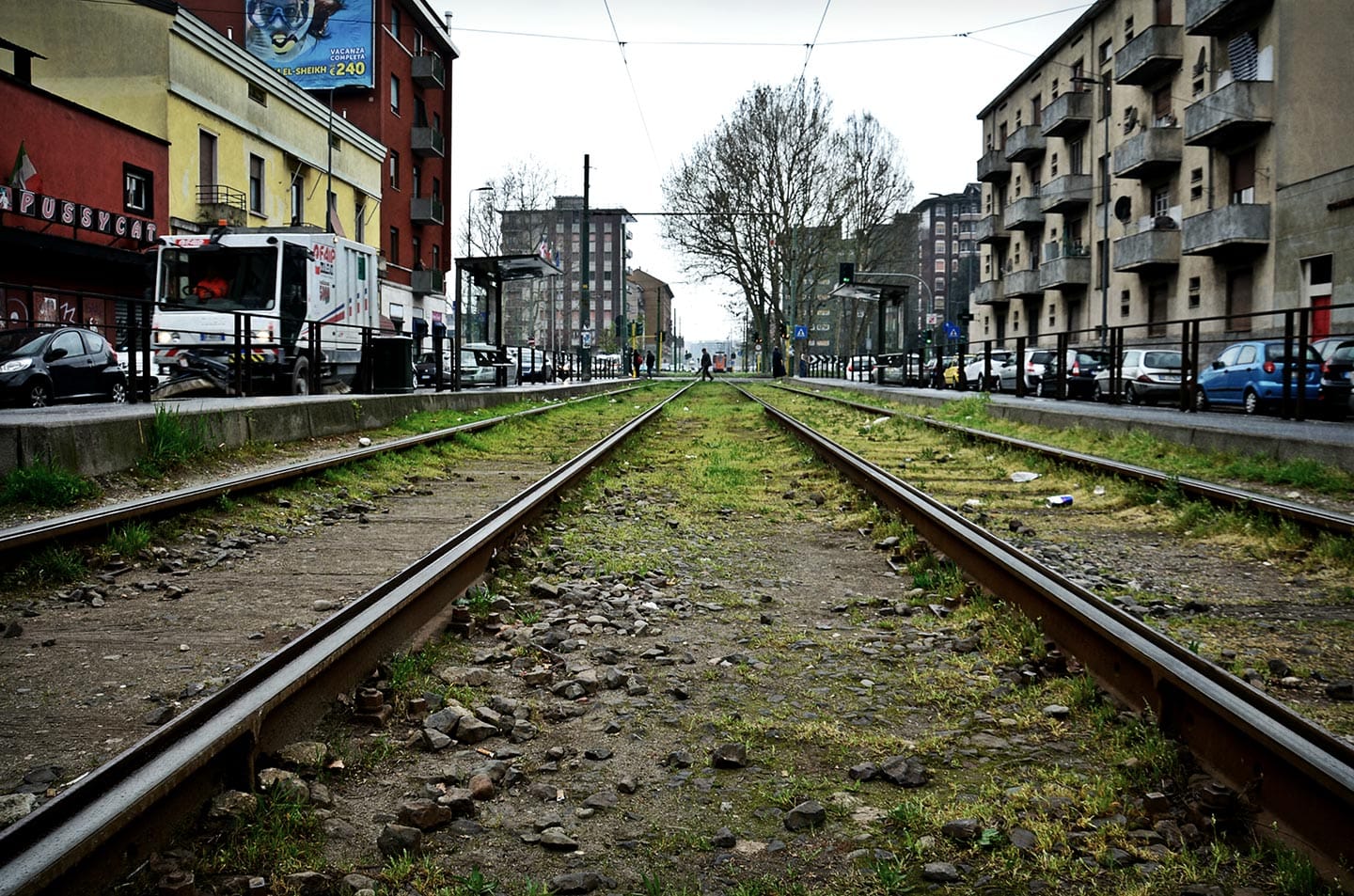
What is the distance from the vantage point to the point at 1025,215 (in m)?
53.9

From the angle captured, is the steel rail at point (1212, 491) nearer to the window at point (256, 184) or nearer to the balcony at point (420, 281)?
the window at point (256, 184)

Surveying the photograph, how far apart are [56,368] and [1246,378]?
1930cm

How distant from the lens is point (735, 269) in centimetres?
6222

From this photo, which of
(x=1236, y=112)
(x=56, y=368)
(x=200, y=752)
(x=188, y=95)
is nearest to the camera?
(x=200, y=752)

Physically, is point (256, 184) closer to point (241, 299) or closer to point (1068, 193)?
point (241, 299)

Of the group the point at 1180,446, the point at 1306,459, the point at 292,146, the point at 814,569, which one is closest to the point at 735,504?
the point at 814,569

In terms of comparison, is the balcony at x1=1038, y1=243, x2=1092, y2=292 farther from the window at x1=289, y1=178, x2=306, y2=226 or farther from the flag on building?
the flag on building

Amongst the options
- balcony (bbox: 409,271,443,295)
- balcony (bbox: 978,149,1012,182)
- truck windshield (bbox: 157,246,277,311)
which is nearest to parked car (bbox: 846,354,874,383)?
balcony (bbox: 978,149,1012,182)

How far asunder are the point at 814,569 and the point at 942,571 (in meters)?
0.71

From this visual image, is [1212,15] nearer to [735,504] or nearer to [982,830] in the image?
[735,504]

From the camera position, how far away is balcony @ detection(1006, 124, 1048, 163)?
5388 centimetres

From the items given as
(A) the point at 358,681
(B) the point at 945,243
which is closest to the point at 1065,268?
(A) the point at 358,681

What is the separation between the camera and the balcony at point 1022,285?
2085 inches

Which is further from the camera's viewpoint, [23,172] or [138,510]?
[23,172]
